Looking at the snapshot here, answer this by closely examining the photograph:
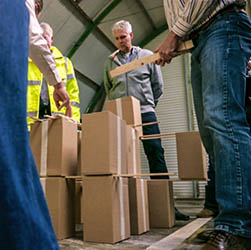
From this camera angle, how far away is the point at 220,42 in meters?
1.01

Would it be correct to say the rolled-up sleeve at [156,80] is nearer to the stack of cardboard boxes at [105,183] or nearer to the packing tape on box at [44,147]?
the stack of cardboard boxes at [105,183]

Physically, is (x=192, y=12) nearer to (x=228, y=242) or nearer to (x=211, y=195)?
(x=228, y=242)

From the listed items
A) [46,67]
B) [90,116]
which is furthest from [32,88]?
[46,67]

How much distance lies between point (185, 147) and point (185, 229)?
512 millimetres

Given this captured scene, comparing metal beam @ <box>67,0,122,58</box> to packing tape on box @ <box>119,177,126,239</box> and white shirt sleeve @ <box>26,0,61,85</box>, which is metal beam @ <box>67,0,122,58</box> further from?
white shirt sleeve @ <box>26,0,61,85</box>

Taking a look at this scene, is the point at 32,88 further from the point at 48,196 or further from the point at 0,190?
the point at 0,190

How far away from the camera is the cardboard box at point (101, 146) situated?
1.47 meters

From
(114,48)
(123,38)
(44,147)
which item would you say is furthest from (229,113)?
(114,48)

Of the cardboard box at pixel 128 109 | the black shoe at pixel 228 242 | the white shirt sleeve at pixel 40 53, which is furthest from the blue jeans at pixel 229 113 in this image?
the cardboard box at pixel 128 109

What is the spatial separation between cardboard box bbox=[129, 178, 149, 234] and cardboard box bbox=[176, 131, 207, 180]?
272 mm

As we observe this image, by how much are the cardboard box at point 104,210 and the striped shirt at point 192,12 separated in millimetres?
805

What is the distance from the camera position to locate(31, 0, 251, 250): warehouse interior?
14.2 feet

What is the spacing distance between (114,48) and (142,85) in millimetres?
3335

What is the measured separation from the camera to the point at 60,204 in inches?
60.7
